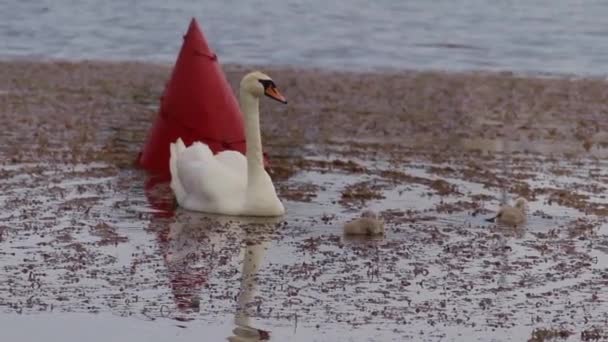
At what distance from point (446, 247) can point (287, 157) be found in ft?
13.2

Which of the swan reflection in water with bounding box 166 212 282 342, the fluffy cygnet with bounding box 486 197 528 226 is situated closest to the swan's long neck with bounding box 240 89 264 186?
the swan reflection in water with bounding box 166 212 282 342

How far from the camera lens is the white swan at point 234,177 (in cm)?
1241

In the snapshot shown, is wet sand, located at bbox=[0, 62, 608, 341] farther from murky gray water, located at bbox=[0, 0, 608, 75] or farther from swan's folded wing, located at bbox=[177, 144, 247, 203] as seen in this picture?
murky gray water, located at bbox=[0, 0, 608, 75]

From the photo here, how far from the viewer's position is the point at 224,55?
25.3 metres

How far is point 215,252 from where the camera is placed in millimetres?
11008

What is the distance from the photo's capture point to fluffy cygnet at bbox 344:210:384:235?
37.9 feet

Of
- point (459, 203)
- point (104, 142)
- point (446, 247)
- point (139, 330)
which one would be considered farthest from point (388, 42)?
point (139, 330)

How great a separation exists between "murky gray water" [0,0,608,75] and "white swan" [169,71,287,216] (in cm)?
1092

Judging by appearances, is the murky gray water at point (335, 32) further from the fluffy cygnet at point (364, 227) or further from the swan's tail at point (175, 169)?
the fluffy cygnet at point (364, 227)

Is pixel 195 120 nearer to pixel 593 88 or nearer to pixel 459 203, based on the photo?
pixel 459 203

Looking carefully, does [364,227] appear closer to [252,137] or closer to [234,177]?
[234,177]

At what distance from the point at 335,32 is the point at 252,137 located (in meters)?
16.5

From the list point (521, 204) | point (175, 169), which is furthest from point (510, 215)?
point (175, 169)

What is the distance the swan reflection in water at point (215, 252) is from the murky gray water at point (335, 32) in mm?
11887
